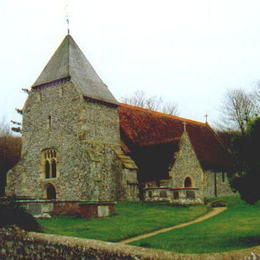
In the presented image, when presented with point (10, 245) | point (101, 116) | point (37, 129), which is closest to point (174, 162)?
point (101, 116)

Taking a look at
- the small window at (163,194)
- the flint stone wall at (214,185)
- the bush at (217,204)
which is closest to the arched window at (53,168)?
the small window at (163,194)

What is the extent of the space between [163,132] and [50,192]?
10.4 meters

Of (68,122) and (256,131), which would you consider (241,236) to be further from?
(68,122)

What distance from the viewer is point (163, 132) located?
32406 millimetres

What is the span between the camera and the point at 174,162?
86.5 ft

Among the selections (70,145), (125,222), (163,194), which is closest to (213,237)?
(125,222)

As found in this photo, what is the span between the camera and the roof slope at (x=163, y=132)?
30219mm

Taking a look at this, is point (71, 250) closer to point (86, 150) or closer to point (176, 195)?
point (176, 195)

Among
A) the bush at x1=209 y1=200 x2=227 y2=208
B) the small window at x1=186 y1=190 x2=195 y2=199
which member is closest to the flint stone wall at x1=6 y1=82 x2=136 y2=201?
the small window at x1=186 y1=190 x2=195 y2=199

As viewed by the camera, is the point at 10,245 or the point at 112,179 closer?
the point at 10,245

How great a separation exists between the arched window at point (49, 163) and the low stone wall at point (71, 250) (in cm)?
1630

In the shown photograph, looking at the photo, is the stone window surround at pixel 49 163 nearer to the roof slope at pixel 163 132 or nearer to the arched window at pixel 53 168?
the arched window at pixel 53 168

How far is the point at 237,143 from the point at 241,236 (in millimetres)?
2978

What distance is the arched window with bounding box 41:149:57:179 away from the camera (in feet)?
88.7
